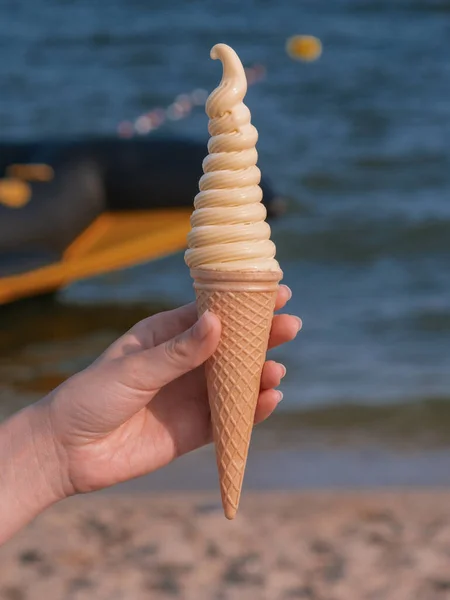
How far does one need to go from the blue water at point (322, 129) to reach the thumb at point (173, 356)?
3.83m

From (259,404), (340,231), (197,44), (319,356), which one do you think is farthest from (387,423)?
(197,44)

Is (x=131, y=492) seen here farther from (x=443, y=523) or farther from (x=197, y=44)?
(x=197, y=44)

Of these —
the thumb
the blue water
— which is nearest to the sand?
the blue water

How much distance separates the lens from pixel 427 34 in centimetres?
1947

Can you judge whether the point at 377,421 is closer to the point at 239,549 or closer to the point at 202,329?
the point at 239,549

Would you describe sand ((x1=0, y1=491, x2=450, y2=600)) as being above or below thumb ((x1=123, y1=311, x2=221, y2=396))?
below

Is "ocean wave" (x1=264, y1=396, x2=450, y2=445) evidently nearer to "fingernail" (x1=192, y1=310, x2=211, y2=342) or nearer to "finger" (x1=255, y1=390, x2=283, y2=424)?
"finger" (x1=255, y1=390, x2=283, y2=424)

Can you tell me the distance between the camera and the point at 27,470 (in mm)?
2201

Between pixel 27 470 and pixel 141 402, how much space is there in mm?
302

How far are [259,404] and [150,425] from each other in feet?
0.73

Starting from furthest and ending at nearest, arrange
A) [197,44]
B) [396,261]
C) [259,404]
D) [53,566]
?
1. [197,44]
2. [396,261]
3. [53,566]
4. [259,404]

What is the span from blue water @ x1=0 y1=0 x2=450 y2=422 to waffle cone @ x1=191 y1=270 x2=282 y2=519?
11.8 feet

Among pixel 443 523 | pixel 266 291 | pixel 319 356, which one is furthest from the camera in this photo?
pixel 319 356

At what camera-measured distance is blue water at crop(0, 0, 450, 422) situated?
273 inches
